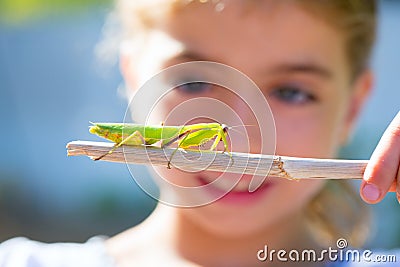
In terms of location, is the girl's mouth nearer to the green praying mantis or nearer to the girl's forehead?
the girl's forehead

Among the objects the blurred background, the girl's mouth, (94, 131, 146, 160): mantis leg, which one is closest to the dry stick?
(94, 131, 146, 160): mantis leg

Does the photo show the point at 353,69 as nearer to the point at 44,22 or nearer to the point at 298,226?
the point at 298,226

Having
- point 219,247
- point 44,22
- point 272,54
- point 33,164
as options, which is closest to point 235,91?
point 272,54

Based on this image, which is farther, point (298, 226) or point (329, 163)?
point (298, 226)

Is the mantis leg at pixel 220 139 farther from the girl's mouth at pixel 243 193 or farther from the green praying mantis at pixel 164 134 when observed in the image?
the girl's mouth at pixel 243 193

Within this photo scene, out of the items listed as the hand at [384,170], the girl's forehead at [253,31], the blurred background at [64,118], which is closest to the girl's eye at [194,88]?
the girl's forehead at [253,31]
